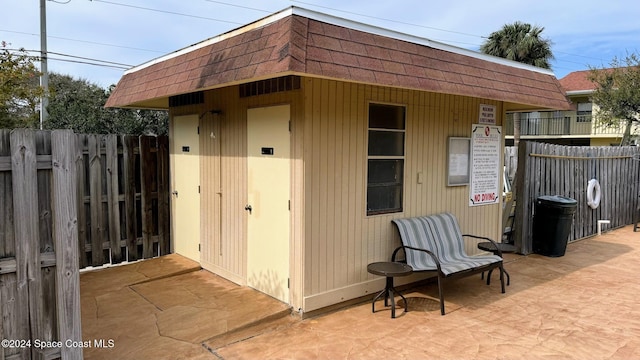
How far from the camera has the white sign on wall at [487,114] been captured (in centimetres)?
590

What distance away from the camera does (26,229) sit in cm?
245

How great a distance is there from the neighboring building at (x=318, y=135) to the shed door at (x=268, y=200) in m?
0.02

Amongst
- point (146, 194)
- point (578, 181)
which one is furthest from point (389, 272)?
point (578, 181)

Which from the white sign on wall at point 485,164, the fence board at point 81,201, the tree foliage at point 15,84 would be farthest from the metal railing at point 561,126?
the fence board at point 81,201

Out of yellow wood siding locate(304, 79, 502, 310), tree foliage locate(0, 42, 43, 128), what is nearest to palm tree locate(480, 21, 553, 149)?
yellow wood siding locate(304, 79, 502, 310)

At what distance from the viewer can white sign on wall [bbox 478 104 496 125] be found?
19.4 feet

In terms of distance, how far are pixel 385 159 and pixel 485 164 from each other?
2.05 metres

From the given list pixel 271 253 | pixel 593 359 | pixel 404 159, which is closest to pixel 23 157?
pixel 271 253

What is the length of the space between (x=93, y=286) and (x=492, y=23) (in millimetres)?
21069

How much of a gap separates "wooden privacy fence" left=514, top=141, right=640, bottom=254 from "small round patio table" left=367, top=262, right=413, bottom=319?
11.5 feet

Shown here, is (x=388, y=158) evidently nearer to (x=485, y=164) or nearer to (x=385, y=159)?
(x=385, y=159)

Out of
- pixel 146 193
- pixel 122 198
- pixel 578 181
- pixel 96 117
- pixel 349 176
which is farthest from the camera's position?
pixel 96 117

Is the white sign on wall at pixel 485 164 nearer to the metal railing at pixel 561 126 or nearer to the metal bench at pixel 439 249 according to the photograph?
the metal bench at pixel 439 249

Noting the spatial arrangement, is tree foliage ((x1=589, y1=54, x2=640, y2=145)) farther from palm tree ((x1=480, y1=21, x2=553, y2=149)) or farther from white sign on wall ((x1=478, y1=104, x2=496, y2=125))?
white sign on wall ((x1=478, y1=104, x2=496, y2=125))
